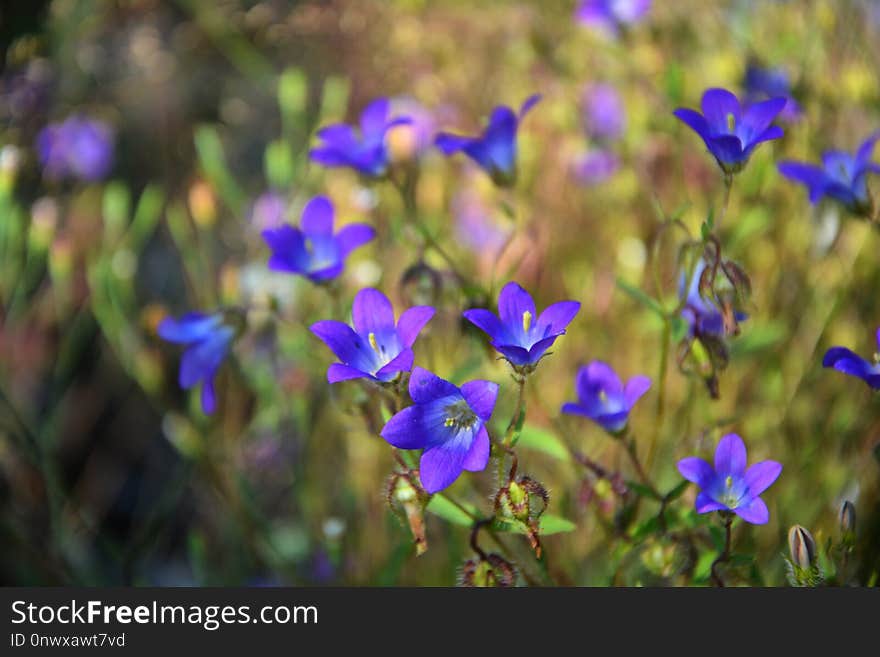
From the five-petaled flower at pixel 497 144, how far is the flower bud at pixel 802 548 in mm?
498

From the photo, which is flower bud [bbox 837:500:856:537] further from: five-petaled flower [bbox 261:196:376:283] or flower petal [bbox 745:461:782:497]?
five-petaled flower [bbox 261:196:376:283]

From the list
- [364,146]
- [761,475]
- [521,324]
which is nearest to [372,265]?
[364,146]

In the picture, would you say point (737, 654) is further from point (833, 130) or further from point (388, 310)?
point (833, 130)

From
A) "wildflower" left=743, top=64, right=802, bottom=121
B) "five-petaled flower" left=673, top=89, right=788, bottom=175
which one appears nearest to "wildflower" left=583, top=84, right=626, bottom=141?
"wildflower" left=743, top=64, right=802, bottom=121

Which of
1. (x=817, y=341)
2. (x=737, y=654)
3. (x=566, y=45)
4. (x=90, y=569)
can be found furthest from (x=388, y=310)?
(x=566, y=45)

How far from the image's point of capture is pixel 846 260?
4.62 feet

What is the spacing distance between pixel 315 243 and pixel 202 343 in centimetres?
17

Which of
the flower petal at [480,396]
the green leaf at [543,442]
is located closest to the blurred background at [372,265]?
the green leaf at [543,442]

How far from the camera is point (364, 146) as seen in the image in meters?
1.02

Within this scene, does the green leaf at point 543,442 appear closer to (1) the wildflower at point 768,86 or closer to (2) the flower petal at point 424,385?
(2) the flower petal at point 424,385

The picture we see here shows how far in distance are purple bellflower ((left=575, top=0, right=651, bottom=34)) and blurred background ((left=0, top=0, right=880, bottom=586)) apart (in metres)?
0.02

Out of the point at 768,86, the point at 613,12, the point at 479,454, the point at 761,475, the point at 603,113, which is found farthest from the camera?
the point at 603,113

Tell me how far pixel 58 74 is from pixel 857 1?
1.53 metres

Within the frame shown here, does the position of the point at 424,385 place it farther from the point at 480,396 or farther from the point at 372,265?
the point at 372,265
